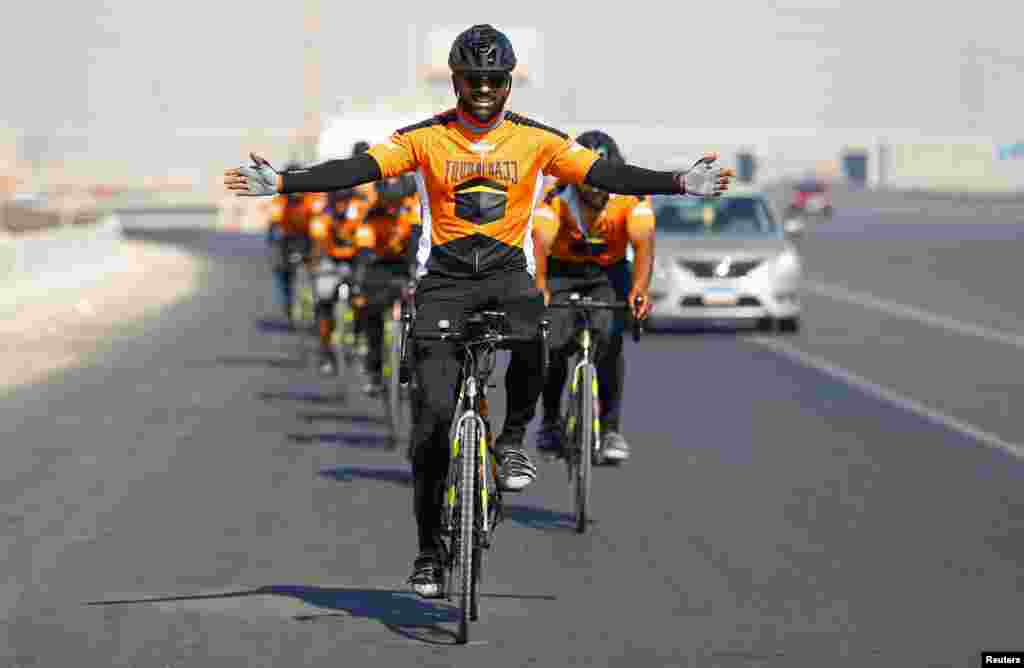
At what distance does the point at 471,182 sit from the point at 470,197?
0.18 feet

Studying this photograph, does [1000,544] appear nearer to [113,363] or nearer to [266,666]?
[266,666]

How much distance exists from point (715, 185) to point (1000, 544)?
2.83 meters

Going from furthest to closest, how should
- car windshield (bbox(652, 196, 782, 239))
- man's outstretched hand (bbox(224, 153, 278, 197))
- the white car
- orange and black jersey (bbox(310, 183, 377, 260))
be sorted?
car windshield (bbox(652, 196, 782, 239)) → the white car → orange and black jersey (bbox(310, 183, 377, 260)) → man's outstretched hand (bbox(224, 153, 278, 197))

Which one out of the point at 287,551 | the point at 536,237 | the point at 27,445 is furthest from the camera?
the point at 27,445

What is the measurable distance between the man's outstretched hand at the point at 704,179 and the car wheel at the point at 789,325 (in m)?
16.3

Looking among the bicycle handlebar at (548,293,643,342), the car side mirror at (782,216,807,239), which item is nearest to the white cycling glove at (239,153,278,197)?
the bicycle handlebar at (548,293,643,342)

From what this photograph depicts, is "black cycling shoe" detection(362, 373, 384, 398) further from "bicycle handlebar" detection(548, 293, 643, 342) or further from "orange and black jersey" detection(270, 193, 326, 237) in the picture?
"orange and black jersey" detection(270, 193, 326, 237)

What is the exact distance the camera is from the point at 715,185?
328 inches

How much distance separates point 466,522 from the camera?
7.94m

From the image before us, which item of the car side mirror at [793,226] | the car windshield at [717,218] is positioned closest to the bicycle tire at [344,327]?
the car side mirror at [793,226]

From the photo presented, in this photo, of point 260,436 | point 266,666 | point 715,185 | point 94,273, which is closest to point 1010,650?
point 715,185

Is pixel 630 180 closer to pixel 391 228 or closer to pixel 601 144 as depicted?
pixel 601 144

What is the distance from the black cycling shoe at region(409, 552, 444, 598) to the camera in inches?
324

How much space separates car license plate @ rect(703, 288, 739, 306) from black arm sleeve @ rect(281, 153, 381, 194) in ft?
53.3
